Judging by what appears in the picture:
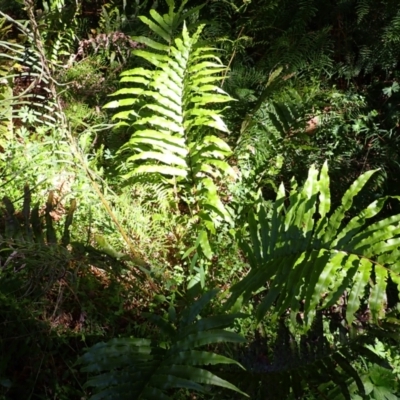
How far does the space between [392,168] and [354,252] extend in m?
1.00

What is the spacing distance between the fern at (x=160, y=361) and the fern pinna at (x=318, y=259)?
297 mm

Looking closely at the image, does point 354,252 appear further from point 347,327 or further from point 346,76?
point 346,76

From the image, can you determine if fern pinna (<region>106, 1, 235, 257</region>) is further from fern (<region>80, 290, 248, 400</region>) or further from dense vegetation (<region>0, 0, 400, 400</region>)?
fern (<region>80, 290, 248, 400</region>)

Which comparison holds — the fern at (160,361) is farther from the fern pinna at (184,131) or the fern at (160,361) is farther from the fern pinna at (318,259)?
the fern pinna at (184,131)

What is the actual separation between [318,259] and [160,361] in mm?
647

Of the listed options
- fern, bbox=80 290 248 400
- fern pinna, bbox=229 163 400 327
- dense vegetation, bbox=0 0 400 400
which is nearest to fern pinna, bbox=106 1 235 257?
dense vegetation, bbox=0 0 400 400

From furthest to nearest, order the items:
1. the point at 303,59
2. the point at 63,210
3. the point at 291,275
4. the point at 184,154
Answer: the point at 303,59
the point at 63,210
the point at 184,154
the point at 291,275

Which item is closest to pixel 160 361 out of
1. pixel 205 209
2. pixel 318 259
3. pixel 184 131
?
pixel 318 259

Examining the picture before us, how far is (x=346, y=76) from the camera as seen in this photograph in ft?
9.71

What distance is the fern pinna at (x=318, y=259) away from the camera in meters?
1.76

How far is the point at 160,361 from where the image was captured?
63.2 inches

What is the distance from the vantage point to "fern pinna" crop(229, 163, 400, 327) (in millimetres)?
1756

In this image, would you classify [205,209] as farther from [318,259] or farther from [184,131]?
[318,259]

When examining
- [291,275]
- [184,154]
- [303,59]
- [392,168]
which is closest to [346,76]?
[303,59]
